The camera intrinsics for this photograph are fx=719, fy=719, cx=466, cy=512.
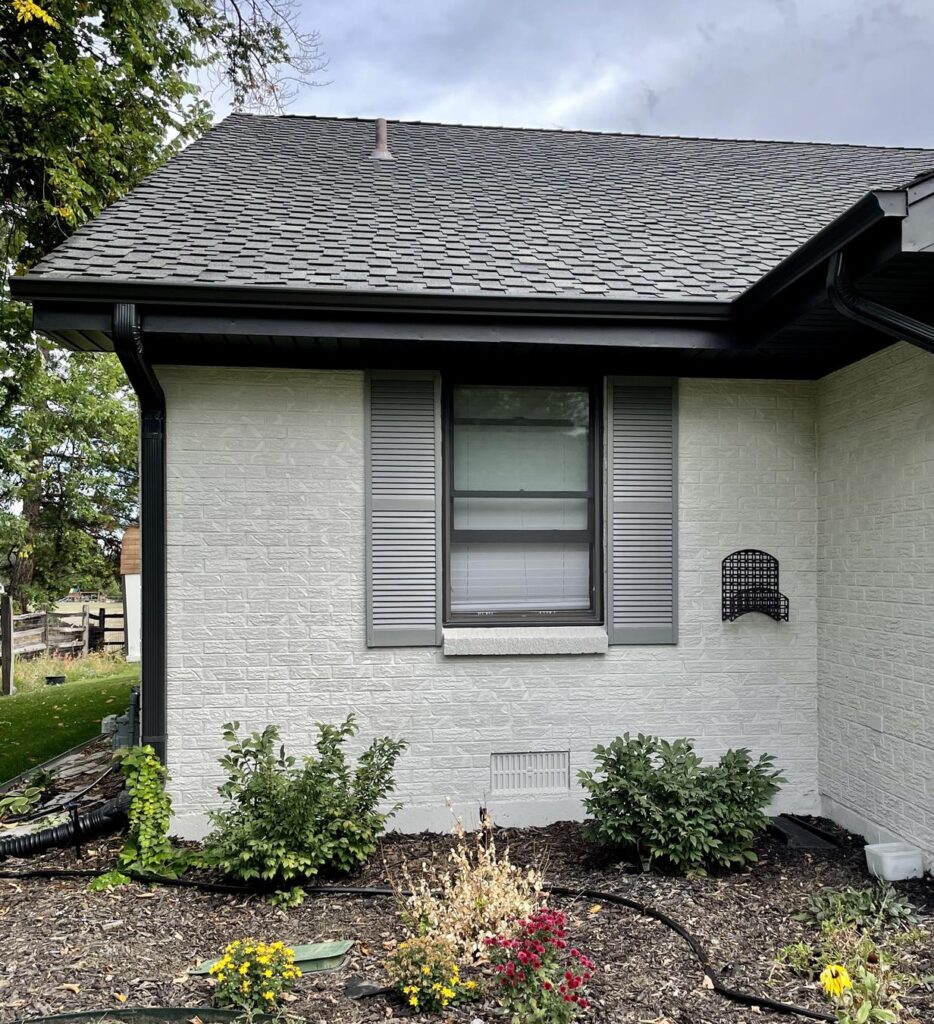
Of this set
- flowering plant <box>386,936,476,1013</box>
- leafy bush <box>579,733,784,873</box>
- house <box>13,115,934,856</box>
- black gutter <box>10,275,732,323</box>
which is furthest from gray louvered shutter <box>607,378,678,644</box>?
flowering plant <box>386,936,476,1013</box>

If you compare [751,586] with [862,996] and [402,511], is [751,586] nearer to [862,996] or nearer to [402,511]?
[402,511]

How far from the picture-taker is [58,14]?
20.2 ft

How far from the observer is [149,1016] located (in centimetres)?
242

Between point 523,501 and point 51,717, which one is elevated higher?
point 523,501

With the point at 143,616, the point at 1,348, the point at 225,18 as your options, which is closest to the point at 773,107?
the point at 225,18

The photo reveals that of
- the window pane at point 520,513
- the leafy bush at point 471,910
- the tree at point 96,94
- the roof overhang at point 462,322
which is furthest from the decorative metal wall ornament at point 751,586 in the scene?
the tree at point 96,94

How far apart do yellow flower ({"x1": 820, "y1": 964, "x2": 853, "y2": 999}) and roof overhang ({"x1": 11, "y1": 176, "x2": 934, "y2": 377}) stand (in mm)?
2720

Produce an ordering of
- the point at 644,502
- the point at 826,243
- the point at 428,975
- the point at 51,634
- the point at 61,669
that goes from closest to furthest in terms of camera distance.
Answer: the point at 428,975, the point at 826,243, the point at 644,502, the point at 61,669, the point at 51,634

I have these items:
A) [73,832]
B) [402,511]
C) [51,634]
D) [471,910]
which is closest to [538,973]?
[471,910]

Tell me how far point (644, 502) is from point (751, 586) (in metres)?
0.86

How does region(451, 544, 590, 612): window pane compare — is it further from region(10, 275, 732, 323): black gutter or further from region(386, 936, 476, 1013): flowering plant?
region(386, 936, 476, 1013): flowering plant

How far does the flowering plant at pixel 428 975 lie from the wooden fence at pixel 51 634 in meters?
9.68

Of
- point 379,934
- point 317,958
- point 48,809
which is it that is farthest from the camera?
point 48,809

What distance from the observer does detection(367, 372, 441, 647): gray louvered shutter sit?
4.27 meters
